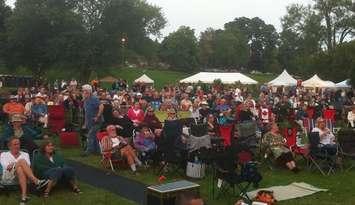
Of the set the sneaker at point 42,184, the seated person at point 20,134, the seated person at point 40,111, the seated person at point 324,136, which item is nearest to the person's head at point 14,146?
the sneaker at point 42,184

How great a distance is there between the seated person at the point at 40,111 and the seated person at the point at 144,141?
5596 mm

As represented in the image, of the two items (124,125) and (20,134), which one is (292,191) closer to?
(124,125)

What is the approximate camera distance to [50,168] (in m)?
8.58

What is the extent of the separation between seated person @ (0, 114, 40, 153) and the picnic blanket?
4025mm

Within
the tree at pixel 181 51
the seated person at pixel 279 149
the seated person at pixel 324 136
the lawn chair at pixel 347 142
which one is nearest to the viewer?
the seated person at pixel 279 149

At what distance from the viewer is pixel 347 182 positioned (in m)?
10.0

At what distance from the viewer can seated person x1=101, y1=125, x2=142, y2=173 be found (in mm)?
10700

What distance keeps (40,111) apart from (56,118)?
1044 mm

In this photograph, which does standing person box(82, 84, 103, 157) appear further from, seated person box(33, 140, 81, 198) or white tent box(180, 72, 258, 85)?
white tent box(180, 72, 258, 85)

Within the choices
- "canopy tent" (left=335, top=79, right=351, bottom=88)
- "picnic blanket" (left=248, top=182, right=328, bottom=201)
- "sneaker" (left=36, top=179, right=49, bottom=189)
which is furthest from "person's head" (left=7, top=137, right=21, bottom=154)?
"canopy tent" (left=335, top=79, right=351, bottom=88)

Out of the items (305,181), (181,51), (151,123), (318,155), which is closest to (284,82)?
(151,123)

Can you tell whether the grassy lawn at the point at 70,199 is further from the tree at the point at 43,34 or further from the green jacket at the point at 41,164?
the tree at the point at 43,34

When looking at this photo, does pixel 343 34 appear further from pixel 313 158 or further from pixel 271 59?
pixel 313 158

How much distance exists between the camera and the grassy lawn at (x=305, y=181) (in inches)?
339
